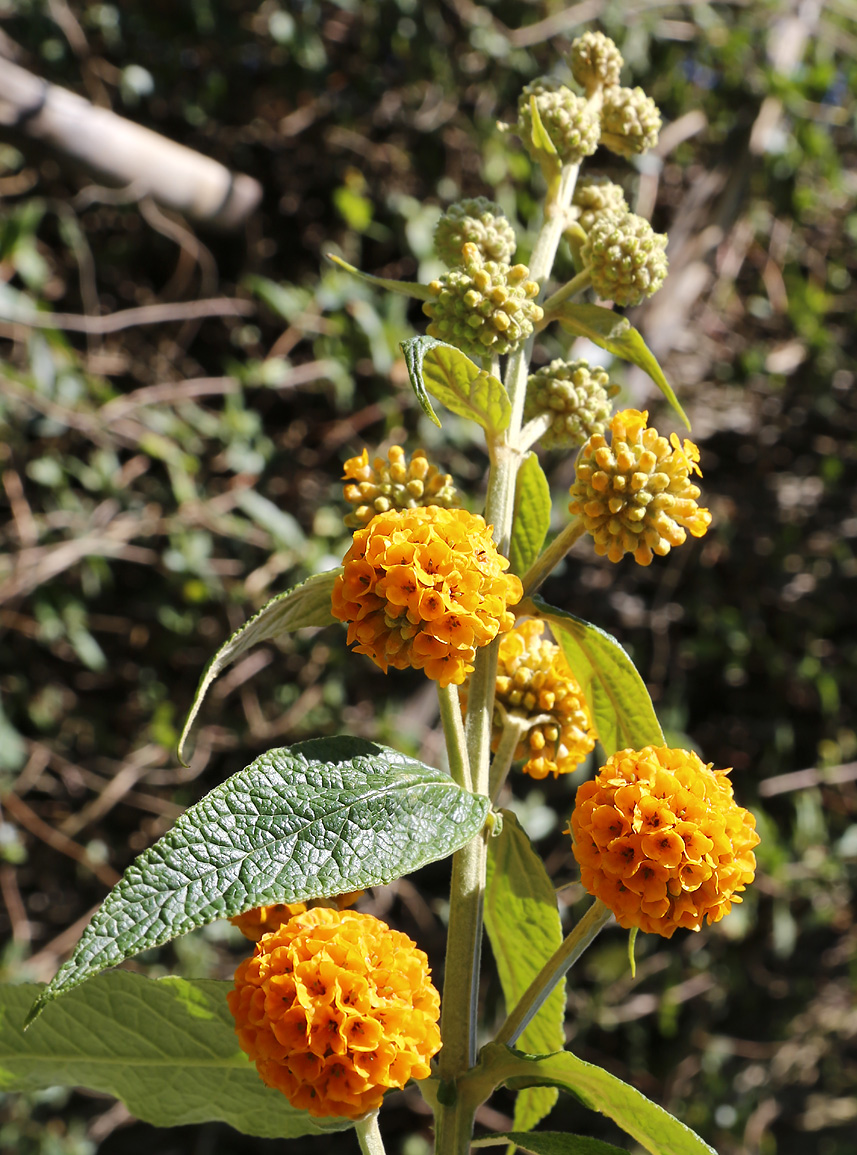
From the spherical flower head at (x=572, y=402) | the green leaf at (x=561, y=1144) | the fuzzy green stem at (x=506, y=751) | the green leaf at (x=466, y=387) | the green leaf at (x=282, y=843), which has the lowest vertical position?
the green leaf at (x=561, y=1144)

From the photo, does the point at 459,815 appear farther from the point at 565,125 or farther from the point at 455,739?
the point at 565,125

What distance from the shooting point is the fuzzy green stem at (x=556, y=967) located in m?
0.51

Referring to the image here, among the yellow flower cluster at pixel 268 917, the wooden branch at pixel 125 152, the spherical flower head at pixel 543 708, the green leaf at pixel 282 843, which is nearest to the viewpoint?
the green leaf at pixel 282 843

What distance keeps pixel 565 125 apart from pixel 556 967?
540 mm

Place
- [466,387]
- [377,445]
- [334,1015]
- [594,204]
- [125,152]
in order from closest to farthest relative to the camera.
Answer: [334,1015]
[466,387]
[594,204]
[125,152]
[377,445]

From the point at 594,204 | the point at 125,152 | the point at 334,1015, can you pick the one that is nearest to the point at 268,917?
the point at 334,1015

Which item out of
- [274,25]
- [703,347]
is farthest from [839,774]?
[274,25]

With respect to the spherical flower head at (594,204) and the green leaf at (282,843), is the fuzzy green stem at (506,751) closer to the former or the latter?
the green leaf at (282,843)

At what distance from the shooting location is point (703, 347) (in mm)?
2180

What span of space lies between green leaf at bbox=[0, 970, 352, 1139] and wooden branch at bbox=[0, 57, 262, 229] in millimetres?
1516

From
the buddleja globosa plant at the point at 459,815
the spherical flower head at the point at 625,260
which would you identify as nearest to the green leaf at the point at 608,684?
the buddleja globosa plant at the point at 459,815

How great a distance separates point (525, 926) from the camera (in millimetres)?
634

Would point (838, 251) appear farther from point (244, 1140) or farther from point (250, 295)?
point (244, 1140)

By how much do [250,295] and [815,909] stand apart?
178 centimetres
